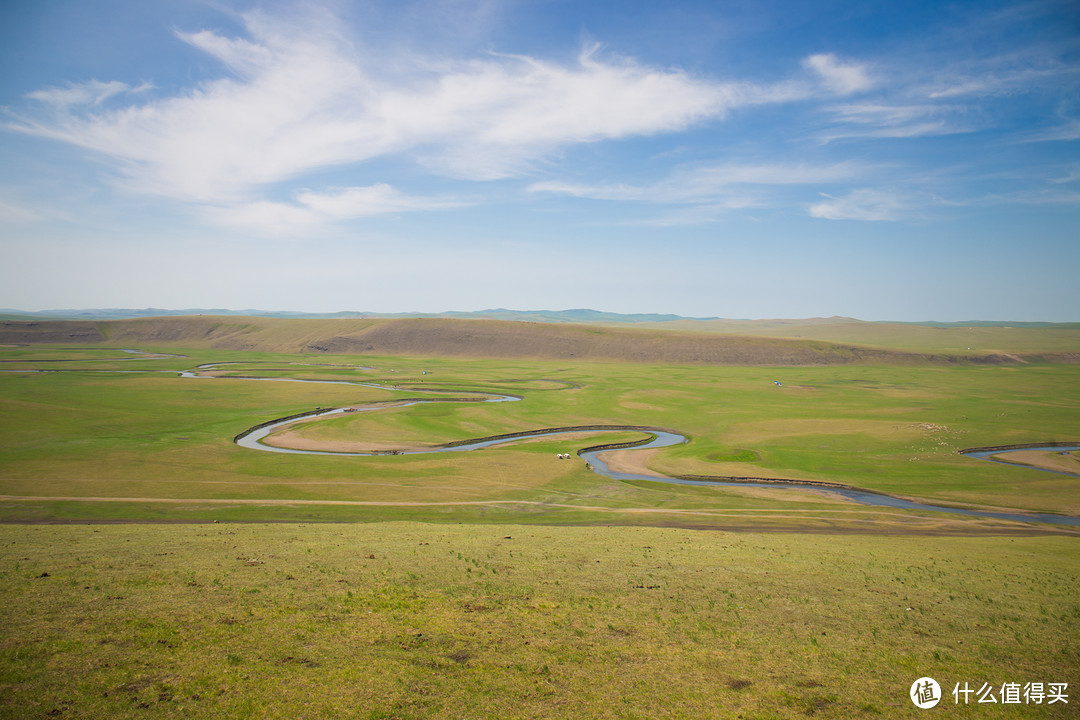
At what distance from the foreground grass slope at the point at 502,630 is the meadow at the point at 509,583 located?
0.08 meters

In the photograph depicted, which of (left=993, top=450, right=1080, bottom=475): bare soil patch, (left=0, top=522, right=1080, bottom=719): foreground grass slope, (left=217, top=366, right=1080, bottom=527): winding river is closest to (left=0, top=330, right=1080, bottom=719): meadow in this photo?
(left=0, top=522, right=1080, bottom=719): foreground grass slope

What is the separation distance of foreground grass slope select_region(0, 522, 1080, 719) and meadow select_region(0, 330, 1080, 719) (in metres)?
0.08

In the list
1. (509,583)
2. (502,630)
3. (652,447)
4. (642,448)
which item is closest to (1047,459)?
(652,447)

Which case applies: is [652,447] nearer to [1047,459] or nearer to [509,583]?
[1047,459]

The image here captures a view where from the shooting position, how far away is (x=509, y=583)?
20.1 m

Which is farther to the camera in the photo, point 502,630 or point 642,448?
point 642,448

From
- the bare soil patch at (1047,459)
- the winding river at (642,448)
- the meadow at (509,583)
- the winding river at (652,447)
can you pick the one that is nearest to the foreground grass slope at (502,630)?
the meadow at (509,583)

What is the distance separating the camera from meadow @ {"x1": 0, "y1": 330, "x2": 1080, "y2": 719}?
503 inches

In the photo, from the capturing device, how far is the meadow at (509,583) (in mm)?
12773

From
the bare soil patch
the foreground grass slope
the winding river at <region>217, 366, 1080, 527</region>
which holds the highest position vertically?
the foreground grass slope

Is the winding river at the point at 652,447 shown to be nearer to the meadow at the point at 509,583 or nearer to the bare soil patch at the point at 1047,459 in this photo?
the bare soil patch at the point at 1047,459

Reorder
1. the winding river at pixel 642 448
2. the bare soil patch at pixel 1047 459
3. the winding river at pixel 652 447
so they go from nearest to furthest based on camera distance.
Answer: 1. the winding river at pixel 652 447
2. the winding river at pixel 642 448
3. the bare soil patch at pixel 1047 459

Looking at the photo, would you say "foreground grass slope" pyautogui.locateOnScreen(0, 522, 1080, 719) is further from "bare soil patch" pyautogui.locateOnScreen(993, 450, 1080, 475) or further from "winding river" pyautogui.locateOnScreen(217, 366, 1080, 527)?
"bare soil patch" pyautogui.locateOnScreen(993, 450, 1080, 475)

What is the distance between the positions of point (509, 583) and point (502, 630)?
412 centimetres
